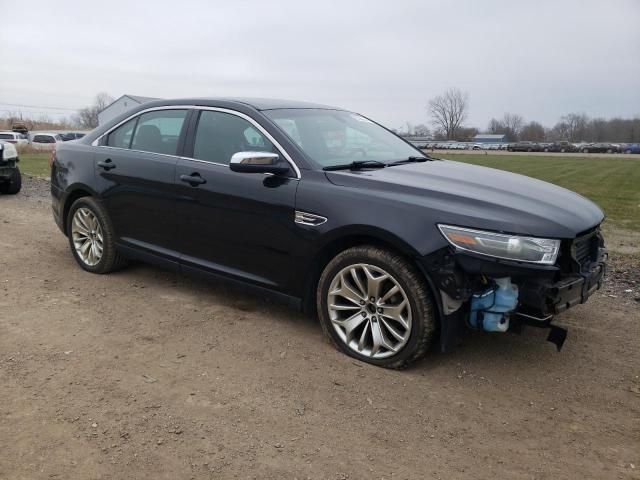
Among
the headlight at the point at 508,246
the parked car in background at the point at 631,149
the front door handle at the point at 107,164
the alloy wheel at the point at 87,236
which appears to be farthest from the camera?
the parked car in background at the point at 631,149

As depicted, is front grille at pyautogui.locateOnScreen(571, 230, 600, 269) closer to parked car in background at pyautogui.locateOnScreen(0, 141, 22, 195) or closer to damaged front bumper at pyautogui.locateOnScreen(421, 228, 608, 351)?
damaged front bumper at pyautogui.locateOnScreen(421, 228, 608, 351)

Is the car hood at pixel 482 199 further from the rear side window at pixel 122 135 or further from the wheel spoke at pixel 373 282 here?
the rear side window at pixel 122 135

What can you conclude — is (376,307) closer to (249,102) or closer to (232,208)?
(232,208)

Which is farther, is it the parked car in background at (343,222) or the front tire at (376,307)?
the front tire at (376,307)

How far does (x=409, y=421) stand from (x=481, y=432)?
1.20ft

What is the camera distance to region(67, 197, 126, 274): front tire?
4969 millimetres

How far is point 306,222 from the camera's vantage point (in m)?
3.57

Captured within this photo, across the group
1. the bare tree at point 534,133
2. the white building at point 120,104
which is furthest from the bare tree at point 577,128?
the white building at point 120,104

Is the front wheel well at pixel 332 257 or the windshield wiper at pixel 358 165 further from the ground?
the windshield wiper at pixel 358 165

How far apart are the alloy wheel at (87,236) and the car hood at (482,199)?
8.72 ft

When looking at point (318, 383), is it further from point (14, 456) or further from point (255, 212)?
point (14, 456)

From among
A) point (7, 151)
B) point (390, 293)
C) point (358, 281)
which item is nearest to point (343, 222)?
point (358, 281)

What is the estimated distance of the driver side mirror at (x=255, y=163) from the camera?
3.55 m

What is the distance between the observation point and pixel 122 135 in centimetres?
492
